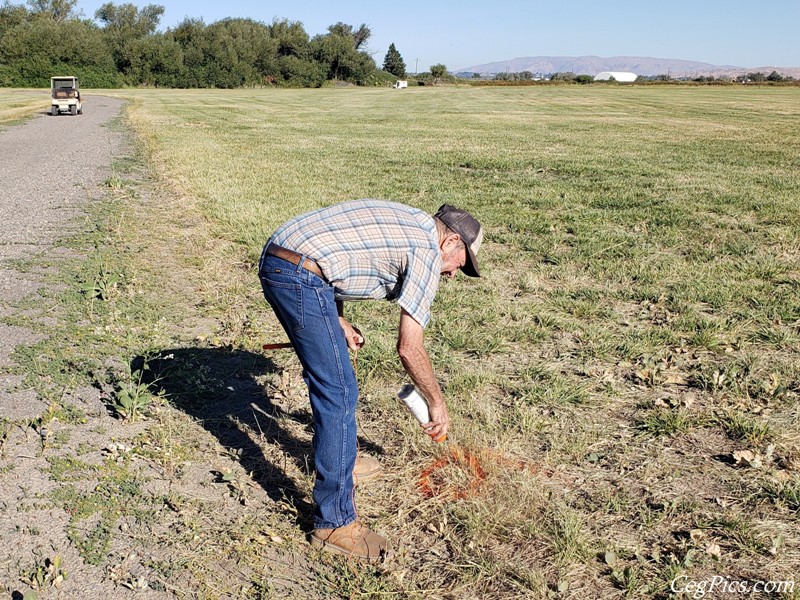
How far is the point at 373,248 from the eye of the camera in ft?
9.00

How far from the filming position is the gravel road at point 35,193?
16.0 feet

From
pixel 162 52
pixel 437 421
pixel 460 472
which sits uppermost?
pixel 162 52

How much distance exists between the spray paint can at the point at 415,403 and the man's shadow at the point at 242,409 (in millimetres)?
711

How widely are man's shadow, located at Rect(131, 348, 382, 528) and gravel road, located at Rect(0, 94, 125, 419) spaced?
2.62ft

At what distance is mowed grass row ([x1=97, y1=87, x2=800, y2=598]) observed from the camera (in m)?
2.97

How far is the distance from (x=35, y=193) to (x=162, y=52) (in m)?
68.5

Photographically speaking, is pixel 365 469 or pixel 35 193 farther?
pixel 35 193

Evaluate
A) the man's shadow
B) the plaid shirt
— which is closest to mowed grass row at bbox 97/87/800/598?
the man's shadow

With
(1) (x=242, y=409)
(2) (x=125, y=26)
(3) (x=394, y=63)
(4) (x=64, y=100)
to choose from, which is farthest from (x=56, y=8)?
(1) (x=242, y=409)

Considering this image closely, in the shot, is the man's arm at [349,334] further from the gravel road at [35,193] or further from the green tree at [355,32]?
the green tree at [355,32]

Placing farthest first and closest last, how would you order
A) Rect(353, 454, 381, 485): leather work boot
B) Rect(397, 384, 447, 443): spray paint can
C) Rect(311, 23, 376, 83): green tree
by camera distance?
Rect(311, 23, 376, 83): green tree
Rect(353, 454, 381, 485): leather work boot
Rect(397, 384, 447, 443): spray paint can

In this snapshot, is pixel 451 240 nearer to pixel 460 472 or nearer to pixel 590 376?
pixel 460 472

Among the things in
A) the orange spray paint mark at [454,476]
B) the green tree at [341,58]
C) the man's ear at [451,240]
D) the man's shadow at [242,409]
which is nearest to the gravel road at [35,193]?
the man's shadow at [242,409]

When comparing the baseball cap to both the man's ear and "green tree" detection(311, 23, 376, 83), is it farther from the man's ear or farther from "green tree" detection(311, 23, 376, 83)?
"green tree" detection(311, 23, 376, 83)
